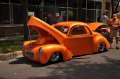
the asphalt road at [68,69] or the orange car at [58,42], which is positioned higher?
the orange car at [58,42]

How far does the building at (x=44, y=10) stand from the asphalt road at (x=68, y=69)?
8602 mm

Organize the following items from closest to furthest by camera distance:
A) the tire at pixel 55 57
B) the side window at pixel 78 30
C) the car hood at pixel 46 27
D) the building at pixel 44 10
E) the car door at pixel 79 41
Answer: the tire at pixel 55 57 < the car hood at pixel 46 27 < the car door at pixel 79 41 < the side window at pixel 78 30 < the building at pixel 44 10

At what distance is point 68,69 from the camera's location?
10008 millimetres

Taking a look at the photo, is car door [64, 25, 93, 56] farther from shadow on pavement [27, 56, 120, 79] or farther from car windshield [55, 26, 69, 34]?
shadow on pavement [27, 56, 120, 79]

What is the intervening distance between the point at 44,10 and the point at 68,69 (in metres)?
14.2

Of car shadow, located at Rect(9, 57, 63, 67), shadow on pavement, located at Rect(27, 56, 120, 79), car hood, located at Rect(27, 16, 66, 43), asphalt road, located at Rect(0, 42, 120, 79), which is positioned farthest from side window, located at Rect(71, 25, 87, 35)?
car shadow, located at Rect(9, 57, 63, 67)

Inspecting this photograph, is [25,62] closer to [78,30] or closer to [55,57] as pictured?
[55,57]

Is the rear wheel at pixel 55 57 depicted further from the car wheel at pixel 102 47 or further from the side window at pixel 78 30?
the car wheel at pixel 102 47

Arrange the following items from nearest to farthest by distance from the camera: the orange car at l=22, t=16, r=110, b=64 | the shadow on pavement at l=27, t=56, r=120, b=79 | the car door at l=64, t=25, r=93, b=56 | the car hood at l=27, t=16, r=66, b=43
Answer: the shadow on pavement at l=27, t=56, r=120, b=79
the orange car at l=22, t=16, r=110, b=64
the car hood at l=27, t=16, r=66, b=43
the car door at l=64, t=25, r=93, b=56

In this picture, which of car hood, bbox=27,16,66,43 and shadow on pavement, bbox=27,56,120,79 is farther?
car hood, bbox=27,16,66,43

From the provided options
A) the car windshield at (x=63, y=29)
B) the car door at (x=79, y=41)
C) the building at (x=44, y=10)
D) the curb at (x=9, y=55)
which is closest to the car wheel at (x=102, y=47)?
the car door at (x=79, y=41)

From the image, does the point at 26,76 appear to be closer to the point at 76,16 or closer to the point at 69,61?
the point at 69,61

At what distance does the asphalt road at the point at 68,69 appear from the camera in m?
9.03

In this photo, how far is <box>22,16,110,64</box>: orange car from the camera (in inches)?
417
